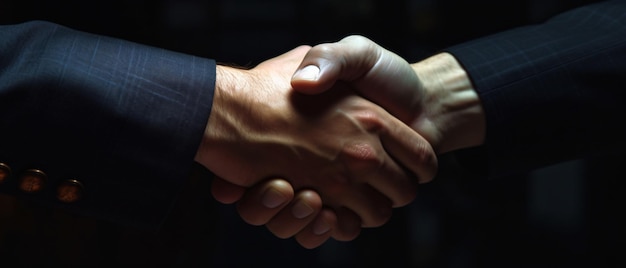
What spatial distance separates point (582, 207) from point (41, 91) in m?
1.17

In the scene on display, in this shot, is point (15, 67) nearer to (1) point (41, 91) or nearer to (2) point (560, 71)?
(1) point (41, 91)

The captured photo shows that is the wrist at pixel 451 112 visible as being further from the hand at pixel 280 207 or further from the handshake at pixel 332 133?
the hand at pixel 280 207

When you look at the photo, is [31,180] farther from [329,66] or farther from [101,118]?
[329,66]

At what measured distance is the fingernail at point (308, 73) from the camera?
3.11 feet

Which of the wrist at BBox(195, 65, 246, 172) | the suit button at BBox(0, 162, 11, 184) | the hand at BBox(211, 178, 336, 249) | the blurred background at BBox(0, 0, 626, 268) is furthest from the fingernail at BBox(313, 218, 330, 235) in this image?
the suit button at BBox(0, 162, 11, 184)

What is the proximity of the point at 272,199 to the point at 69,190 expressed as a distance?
0.27 m

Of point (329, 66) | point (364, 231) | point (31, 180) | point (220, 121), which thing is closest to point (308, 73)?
point (329, 66)

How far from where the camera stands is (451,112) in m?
1.07

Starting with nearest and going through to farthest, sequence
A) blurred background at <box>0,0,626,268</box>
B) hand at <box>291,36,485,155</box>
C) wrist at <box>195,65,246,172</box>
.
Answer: wrist at <box>195,65,246,172</box>
hand at <box>291,36,485,155</box>
blurred background at <box>0,0,626,268</box>

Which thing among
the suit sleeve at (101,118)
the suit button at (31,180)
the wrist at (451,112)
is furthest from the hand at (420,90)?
the suit button at (31,180)

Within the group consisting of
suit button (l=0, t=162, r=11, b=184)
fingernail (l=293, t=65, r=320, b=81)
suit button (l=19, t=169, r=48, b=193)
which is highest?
fingernail (l=293, t=65, r=320, b=81)

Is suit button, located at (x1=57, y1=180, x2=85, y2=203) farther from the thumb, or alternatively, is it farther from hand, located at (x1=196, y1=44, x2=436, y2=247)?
the thumb

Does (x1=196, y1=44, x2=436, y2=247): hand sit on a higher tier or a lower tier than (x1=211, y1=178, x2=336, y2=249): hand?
higher

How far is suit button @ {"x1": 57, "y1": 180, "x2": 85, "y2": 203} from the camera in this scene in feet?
2.73
